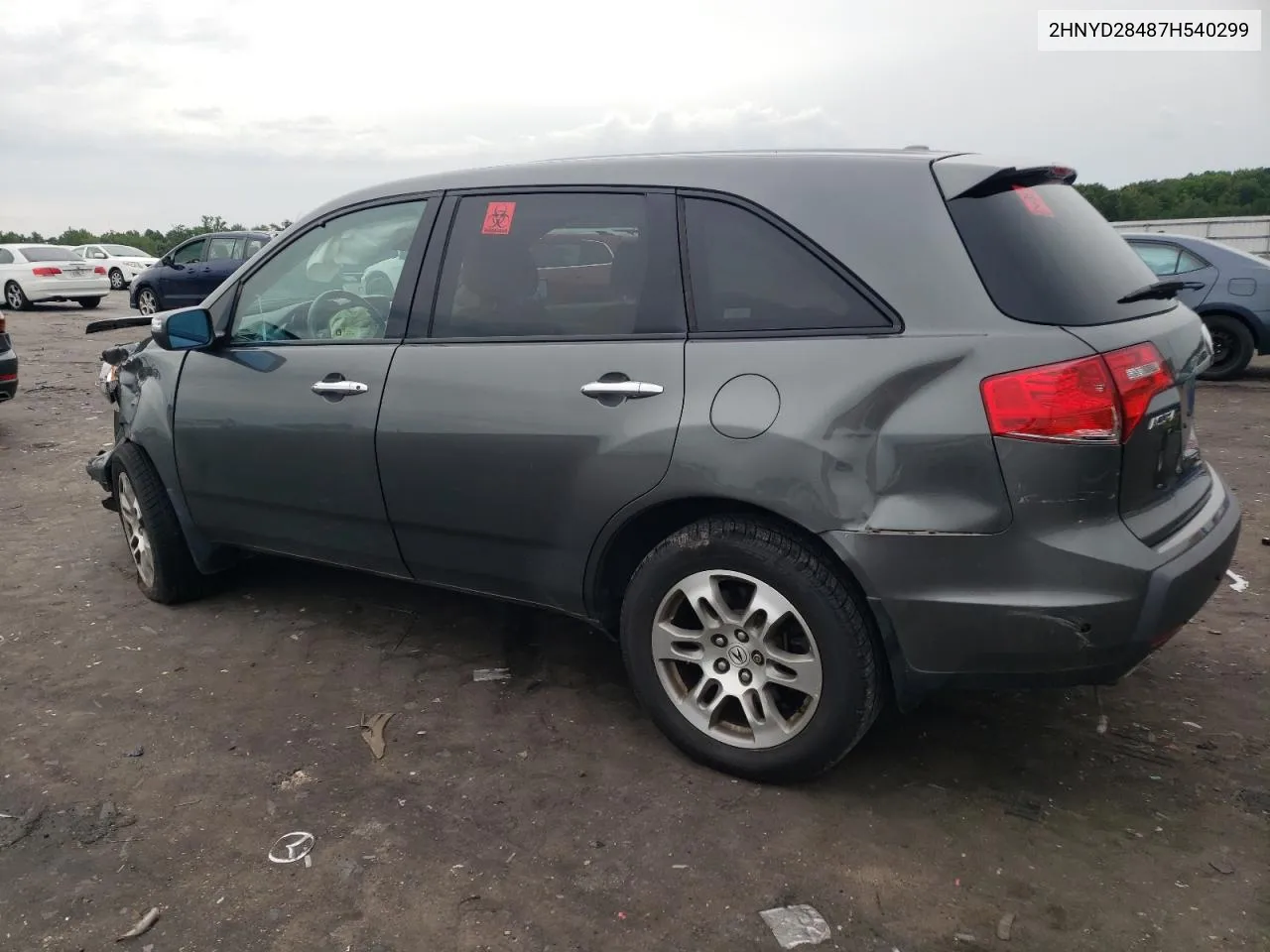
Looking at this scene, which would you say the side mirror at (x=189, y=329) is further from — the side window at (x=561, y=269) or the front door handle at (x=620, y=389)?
the front door handle at (x=620, y=389)

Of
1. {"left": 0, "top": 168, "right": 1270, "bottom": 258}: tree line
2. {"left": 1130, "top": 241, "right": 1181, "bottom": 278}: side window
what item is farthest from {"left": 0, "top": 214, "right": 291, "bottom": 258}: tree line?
{"left": 1130, "top": 241, "right": 1181, "bottom": 278}: side window

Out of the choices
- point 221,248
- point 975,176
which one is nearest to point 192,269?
point 221,248

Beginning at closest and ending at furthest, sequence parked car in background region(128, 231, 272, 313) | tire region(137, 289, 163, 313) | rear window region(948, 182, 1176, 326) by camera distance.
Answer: rear window region(948, 182, 1176, 326) → parked car in background region(128, 231, 272, 313) → tire region(137, 289, 163, 313)

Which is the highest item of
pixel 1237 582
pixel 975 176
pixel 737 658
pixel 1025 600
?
pixel 975 176

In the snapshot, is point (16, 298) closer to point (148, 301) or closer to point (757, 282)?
point (148, 301)

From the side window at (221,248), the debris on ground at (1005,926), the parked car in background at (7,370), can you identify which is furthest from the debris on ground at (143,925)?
the side window at (221,248)

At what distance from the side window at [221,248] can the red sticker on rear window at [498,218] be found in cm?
1733

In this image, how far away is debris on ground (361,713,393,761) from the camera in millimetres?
3303

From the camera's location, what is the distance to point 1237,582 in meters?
4.57

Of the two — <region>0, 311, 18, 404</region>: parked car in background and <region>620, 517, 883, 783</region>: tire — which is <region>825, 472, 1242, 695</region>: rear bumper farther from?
<region>0, 311, 18, 404</region>: parked car in background

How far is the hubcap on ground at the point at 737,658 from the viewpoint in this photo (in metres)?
2.86

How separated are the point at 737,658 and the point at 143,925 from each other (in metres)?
1.64

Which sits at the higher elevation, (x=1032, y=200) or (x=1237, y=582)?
(x=1032, y=200)

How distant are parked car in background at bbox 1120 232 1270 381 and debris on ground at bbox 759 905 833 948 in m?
9.22
